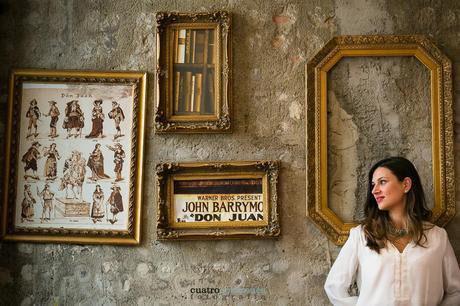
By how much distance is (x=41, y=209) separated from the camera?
3264 mm

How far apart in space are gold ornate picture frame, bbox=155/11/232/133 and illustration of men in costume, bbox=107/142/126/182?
0.88ft

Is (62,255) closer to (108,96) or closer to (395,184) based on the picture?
(108,96)

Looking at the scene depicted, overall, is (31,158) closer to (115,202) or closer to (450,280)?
(115,202)

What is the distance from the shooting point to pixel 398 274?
2756 millimetres

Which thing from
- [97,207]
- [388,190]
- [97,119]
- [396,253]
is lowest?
[396,253]

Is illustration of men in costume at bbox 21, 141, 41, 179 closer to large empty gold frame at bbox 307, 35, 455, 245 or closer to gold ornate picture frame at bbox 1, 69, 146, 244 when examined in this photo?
gold ornate picture frame at bbox 1, 69, 146, 244

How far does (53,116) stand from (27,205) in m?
0.60

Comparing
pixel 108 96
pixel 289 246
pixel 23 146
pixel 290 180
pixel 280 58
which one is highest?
pixel 280 58

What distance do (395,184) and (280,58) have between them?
3.60 feet

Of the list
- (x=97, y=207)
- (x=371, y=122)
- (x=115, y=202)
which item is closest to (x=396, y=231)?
(x=371, y=122)

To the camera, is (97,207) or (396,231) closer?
(396,231)

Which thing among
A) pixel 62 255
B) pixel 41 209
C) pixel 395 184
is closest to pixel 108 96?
pixel 41 209

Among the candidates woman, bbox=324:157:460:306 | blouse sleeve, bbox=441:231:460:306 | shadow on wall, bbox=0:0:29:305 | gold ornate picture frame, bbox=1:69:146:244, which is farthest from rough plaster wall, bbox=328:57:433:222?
shadow on wall, bbox=0:0:29:305

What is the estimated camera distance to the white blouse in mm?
2742
